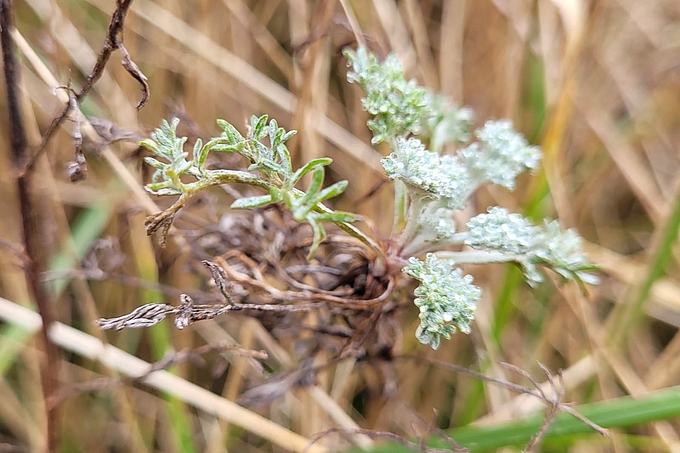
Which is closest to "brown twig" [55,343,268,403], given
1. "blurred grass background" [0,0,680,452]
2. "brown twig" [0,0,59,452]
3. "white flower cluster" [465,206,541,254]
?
"brown twig" [0,0,59,452]

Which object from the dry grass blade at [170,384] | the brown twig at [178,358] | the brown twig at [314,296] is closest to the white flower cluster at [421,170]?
the brown twig at [314,296]

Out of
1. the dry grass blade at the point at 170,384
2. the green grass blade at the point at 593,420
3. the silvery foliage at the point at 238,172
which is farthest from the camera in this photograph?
the dry grass blade at the point at 170,384

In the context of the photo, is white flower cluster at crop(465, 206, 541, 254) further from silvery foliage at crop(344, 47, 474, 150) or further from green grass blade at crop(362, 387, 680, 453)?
green grass blade at crop(362, 387, 680, 453)

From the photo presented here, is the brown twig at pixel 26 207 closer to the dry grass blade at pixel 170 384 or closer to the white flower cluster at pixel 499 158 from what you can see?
the dry grass blade at pixel 170 384

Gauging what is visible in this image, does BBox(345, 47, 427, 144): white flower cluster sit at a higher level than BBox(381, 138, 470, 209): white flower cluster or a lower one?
higher

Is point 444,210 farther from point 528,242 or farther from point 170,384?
point 170,384

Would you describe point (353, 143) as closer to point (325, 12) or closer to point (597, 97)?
point (325, 12)

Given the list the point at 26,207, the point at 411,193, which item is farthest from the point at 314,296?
the point at 26,207
